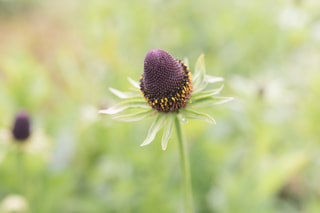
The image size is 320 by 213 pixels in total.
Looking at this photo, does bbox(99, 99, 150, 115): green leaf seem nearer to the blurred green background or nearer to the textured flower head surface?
the textured flower head surface

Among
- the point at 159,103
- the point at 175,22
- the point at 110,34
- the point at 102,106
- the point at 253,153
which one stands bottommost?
the point at 159,103

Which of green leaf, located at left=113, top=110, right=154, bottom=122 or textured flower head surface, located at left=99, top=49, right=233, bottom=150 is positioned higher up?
textured flower head surface, located at left=99, top=49, right=233, bottom=150

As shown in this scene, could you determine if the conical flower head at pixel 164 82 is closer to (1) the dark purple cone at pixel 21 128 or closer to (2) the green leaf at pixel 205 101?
(2) the green leaf at pixel 205 101

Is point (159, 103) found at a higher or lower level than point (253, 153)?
lower

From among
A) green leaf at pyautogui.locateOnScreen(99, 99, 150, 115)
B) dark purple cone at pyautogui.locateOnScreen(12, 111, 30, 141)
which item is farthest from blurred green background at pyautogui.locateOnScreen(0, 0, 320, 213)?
green leaf at pyautogui.locateOnScreen(99, 99, 150, 115)

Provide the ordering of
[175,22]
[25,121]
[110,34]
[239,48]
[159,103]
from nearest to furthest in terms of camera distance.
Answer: [159,103]
[25,121]
[110,34]
[239,48]
[175,22]

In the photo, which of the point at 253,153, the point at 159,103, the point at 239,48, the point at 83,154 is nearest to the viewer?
the point at 159,103

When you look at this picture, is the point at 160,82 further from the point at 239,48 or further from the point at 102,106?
the point at 239,48

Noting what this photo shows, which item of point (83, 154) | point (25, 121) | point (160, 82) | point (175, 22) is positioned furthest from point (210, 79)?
point (175, 22)

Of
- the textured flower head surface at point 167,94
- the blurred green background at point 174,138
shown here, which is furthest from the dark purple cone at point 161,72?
the blurred green background at point 174,138
